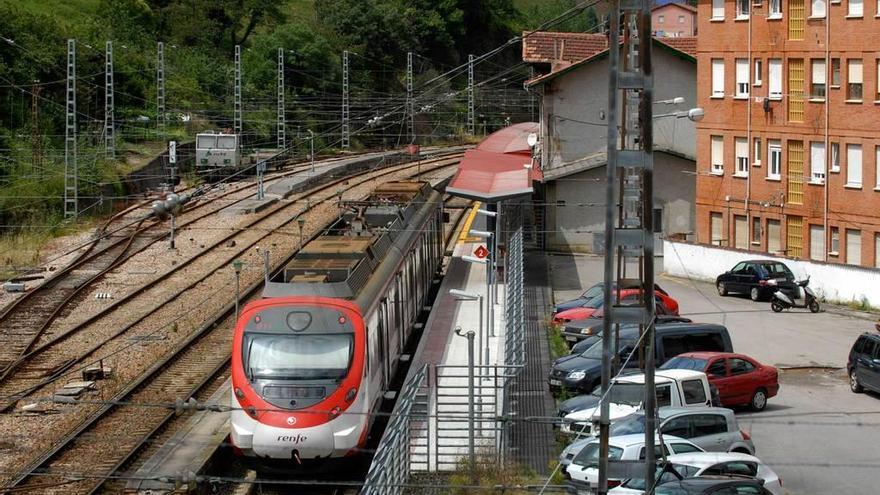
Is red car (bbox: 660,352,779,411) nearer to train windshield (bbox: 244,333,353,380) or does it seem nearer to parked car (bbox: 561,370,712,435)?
parked car (bbox: 561,370,712,435)

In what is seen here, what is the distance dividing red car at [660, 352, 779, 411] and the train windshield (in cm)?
694

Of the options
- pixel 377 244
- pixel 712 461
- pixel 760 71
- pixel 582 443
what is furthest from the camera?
pixel 760 71

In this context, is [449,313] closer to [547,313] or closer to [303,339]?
[547,313]

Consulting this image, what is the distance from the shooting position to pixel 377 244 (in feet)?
74.7

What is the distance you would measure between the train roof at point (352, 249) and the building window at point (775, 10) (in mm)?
11994

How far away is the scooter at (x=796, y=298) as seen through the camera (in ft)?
105

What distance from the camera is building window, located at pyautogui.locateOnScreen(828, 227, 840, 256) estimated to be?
35.2 metres

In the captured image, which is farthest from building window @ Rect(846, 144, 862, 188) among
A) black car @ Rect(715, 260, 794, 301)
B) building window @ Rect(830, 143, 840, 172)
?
black car @ Rect(715, 260, 794, 301)

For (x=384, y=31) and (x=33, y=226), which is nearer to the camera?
(x=33, y=226)

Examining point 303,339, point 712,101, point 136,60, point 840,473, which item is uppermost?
point 136,60

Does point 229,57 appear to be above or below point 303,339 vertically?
Result: above

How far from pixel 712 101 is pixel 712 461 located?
24.4 meters

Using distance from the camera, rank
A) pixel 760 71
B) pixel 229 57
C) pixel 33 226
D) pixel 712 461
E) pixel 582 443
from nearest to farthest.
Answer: pixel 712 461
pixel 582 443
pixel 760 71
pixel 33 226
pixel 229 57

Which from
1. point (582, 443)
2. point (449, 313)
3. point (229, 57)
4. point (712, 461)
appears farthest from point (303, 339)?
point (229, 57)
